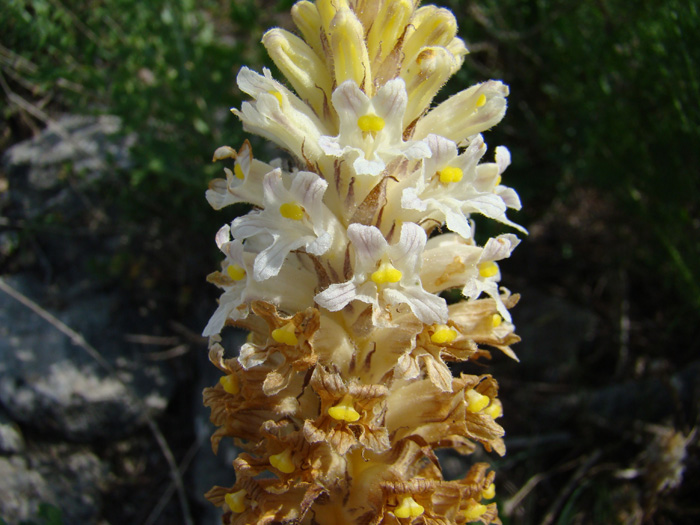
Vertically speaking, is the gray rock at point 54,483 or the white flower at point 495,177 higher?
the white flower at point 495,177

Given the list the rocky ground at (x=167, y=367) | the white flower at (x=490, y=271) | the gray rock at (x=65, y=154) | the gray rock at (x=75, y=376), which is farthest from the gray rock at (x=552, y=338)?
the gray rock at (x=65, y=154)

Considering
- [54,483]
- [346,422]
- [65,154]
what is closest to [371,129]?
[346,422]

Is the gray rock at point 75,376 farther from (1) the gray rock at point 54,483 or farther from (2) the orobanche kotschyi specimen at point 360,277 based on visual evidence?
(2) the orobanche kotschyi specimen at point 360,277

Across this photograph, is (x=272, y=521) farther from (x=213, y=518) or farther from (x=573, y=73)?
(x=573, y=73)

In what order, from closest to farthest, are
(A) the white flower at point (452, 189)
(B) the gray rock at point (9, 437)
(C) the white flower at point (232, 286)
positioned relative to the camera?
(A) the white flower at point (452, 189) → (C) the white flower at point (232, 286) → (B) the gray rock at point (9, 437)

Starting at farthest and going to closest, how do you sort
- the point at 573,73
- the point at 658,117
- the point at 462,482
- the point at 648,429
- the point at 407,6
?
1. the point at 573,73
2. the point at 658,117
3. the point at 648,429
4. the point at 462,482
5. the point at 407,6

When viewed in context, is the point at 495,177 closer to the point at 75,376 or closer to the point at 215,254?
the point at 215,254

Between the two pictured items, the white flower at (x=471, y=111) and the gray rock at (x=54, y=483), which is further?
the gray rock at (x=54, y=483)

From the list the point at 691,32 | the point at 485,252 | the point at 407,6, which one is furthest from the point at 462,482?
the point at 691,32
